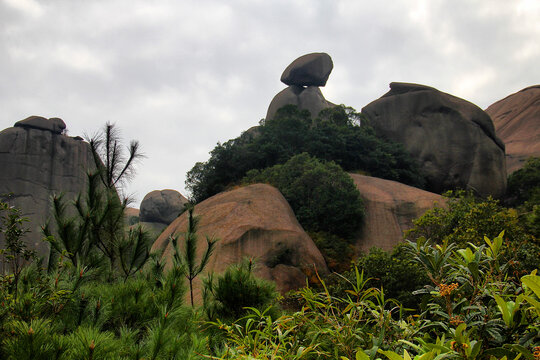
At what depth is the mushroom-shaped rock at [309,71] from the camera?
30.7m

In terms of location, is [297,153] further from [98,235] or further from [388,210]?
[98,235]

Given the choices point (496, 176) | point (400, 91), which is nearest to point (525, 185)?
point (496, 176)

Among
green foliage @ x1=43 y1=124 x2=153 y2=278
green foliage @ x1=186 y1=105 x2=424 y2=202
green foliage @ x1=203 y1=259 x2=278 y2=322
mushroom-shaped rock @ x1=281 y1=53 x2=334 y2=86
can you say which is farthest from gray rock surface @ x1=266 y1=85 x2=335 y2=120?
green foliage @ x1=203 y1=259 x2=278 y2=322

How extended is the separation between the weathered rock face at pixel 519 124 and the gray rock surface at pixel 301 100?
13353 millimetres

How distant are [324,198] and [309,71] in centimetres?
1855

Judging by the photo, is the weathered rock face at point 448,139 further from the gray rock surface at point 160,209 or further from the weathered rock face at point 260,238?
the gray rock surface at point 160,209

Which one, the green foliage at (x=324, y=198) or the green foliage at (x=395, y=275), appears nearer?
the green foliage at (x=395, y=275)

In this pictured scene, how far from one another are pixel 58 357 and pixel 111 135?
23.0 feet

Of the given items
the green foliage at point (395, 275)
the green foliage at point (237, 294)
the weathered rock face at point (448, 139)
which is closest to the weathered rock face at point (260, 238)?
the green foliage at point (395, 275)

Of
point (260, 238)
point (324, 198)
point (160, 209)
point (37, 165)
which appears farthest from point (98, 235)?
point (160, 209)

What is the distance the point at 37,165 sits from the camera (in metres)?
21.5

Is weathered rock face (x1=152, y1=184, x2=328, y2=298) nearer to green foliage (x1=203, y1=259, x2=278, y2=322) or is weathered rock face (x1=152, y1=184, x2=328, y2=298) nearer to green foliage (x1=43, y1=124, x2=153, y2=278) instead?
green foliage (x1=43, y1=124, x2=153, y2=278)

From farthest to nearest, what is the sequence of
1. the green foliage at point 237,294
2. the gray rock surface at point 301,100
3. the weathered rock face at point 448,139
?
the gray rock surface at point 301,100 → the weathered rock face at point 448,139 → the green foliage at point 237,294

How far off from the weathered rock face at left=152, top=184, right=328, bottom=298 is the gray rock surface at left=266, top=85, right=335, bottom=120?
18166 millimetres
